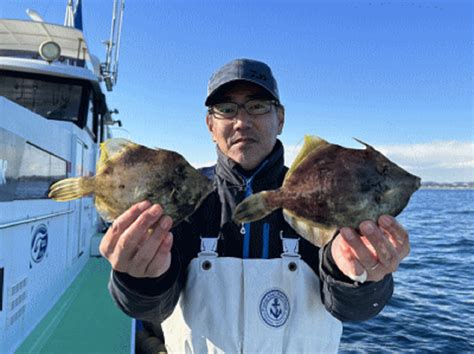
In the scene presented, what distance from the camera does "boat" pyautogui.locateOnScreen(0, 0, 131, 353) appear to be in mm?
4051

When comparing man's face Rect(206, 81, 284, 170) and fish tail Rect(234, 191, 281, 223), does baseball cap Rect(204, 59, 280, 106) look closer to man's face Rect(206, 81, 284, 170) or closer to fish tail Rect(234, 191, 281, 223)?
man's face Rect(206, 81, 284, 170)

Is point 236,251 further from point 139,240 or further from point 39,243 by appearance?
point 39,243

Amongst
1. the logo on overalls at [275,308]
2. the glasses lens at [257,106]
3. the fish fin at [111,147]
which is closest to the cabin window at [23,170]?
the fish fin at [111,147]

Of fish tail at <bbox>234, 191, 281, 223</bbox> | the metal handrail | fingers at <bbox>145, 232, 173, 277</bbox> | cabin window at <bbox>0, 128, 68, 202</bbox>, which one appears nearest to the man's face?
fish tail at <bbox>234, 191, 281, 223</bbox>

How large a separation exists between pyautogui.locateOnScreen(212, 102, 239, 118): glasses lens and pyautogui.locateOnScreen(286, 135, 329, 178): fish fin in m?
0.63

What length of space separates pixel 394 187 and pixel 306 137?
1.65 feet

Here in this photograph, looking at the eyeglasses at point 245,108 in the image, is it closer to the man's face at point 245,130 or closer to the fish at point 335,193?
the man's face at point 245,130

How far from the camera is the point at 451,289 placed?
1236cm

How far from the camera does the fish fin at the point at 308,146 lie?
6.75ft

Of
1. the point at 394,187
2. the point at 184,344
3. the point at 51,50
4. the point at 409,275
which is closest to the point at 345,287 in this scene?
the point at 394,187

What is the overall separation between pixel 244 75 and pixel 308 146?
0.71 m

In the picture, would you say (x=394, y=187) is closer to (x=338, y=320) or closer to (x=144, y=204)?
(x=338, y=320)

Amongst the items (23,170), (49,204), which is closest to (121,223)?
(23,170)

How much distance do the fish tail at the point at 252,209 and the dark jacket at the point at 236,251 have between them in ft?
1.64
